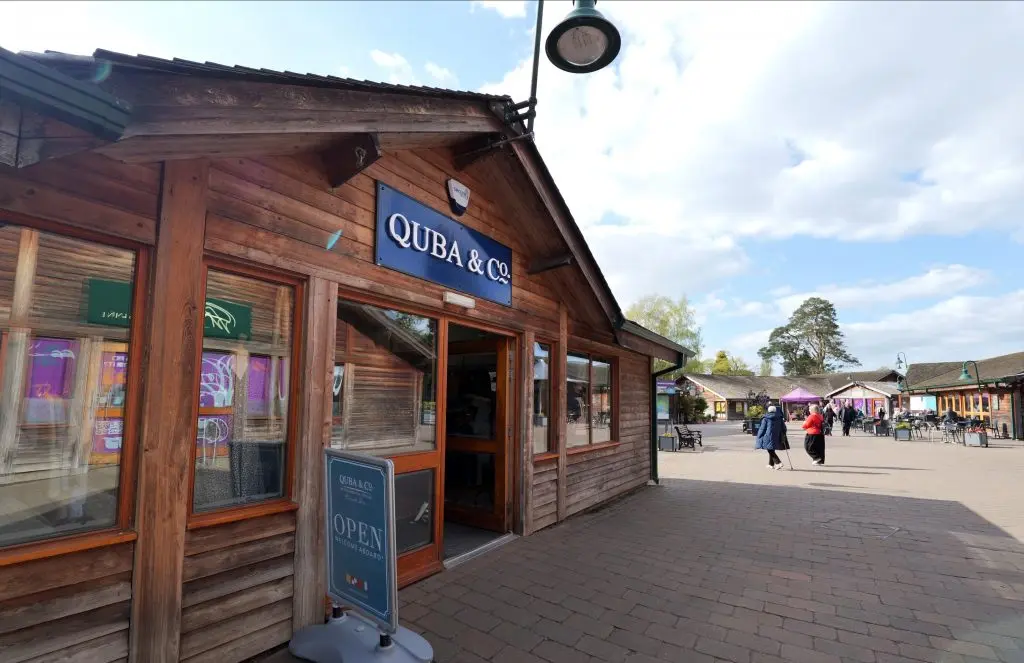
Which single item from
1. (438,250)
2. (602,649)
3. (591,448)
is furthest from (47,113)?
(591,448)

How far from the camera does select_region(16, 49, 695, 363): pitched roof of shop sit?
70.7 inches

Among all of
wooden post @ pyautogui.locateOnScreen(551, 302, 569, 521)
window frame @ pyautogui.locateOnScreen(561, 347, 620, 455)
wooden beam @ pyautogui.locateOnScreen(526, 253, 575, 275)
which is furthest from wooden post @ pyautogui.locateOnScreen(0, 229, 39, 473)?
window frame @ pyautogui.locateOnScreen(561, 347, 620, 455)

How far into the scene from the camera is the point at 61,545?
221 cm

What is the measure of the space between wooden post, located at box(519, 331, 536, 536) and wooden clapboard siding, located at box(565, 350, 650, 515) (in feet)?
3.26

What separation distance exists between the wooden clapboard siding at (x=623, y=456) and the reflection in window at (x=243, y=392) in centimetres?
416

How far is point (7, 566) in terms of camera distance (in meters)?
2.06

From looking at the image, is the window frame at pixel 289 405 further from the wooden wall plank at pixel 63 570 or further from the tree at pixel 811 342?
the tree at pixel 811 342

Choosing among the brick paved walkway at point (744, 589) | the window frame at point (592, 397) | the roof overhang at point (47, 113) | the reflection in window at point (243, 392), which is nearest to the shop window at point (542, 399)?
the window frame at point (592, 397)

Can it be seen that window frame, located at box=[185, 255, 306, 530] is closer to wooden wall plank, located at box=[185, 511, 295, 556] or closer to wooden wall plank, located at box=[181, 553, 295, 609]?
wooden wall plank, located at box=[185, 511, 295, 556]

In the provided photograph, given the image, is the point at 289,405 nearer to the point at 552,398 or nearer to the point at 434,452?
the point at 434,452

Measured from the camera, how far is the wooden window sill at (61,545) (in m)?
2.07

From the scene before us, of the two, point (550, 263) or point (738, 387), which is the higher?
point (550, 263)

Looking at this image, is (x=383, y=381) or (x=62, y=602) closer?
(x=62, y=602)

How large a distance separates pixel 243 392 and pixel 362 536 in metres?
1.17
